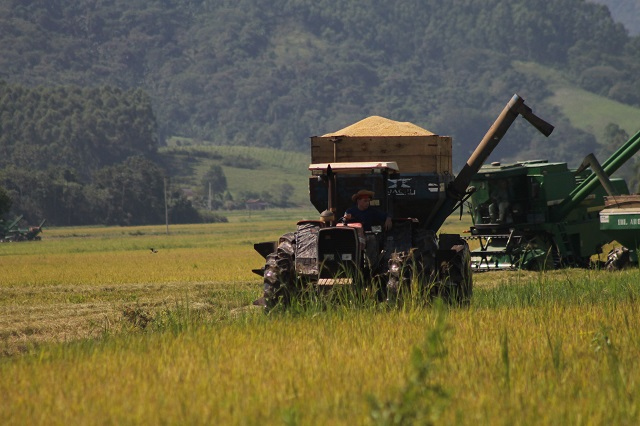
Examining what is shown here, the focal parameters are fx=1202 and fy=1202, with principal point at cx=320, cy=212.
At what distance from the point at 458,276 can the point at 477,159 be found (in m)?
3.56

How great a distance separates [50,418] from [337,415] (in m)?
2.01

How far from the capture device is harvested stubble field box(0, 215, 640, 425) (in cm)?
805

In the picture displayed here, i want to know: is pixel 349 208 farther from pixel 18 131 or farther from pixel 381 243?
pixel 18 131

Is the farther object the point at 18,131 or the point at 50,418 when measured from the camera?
the point at 18,131

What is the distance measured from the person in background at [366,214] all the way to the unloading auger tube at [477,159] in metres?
3.38

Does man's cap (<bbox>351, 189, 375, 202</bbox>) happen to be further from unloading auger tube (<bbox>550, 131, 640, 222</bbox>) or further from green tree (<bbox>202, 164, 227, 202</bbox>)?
green tree (<bbox>202, 164, 227, 202</bbox>)

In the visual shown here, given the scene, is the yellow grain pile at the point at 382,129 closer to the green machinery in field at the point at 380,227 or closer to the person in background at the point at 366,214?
the green machinery in field at the point at 380,227

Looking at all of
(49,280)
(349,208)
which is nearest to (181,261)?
(49,280)

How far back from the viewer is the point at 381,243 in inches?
640

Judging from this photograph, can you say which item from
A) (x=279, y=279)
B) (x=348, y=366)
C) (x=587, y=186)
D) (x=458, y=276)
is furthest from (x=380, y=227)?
(x=587, y=186)

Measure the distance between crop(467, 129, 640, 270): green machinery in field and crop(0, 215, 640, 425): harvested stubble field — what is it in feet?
33.1

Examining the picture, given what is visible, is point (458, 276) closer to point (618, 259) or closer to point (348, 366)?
point (348, 366)

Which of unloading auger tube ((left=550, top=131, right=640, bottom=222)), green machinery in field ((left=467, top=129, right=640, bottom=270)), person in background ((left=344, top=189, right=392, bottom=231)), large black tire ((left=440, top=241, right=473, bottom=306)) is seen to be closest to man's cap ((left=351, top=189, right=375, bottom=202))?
person in background ((left=344, top=189, right=392, bottom=231))

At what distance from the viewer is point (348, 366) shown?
392 inches
